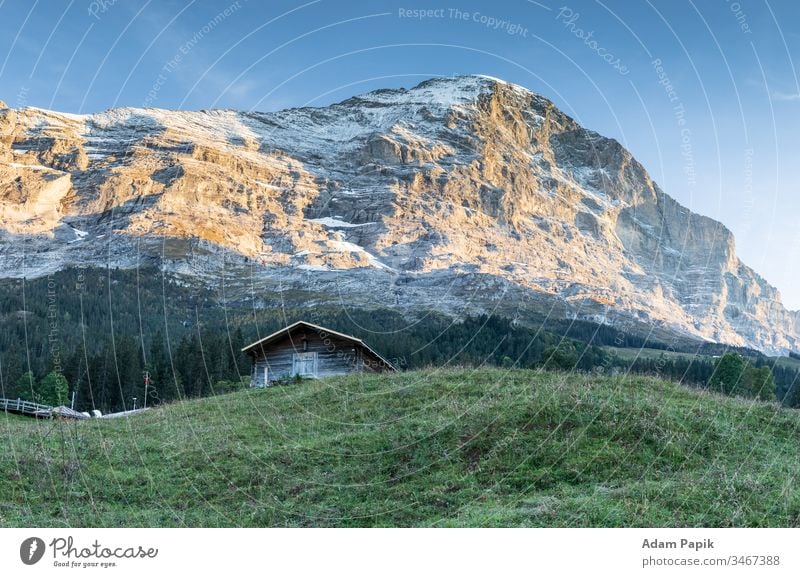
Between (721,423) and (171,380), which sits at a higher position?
(721,423)

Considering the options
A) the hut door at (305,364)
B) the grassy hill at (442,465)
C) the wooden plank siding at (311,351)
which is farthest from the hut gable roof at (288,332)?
the grassy hill at (442,465)

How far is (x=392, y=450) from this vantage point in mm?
18406

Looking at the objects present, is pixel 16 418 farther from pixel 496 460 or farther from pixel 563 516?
pixel 563 516

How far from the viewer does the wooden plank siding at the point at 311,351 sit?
4284 cm

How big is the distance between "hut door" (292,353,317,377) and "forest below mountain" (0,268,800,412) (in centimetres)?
292

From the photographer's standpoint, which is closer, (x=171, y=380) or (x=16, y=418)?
(x=16, y=418)

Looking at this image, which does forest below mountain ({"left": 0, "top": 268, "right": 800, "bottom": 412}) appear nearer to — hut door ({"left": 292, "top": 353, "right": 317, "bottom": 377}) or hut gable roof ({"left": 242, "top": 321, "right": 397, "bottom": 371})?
Answer: hut gable roof ({"left": 242, "top": 321, "right": 397, "bottom": 371})

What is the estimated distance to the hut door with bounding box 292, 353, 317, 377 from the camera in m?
43.1

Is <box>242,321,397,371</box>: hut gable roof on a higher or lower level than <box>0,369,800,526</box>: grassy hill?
higher

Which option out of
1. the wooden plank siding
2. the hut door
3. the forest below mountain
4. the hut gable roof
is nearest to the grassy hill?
the forest below mountain

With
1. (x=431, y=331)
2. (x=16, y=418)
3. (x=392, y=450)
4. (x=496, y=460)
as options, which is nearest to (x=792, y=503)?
(x=496, y=460)

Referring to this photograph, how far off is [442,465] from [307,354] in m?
27.9

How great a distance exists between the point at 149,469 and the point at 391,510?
7.61 metres
